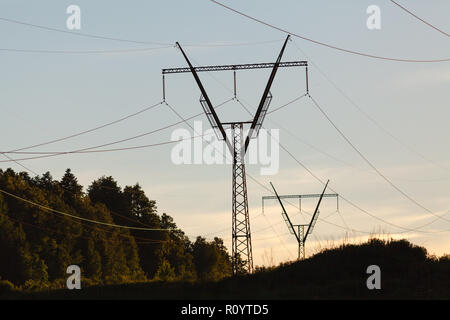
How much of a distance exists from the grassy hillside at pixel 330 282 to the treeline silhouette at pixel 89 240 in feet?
110

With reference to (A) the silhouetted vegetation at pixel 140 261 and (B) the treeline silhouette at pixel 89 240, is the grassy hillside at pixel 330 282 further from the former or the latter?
(B) the treeline silhouette at pixel 89 240

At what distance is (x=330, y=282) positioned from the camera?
38.1 m

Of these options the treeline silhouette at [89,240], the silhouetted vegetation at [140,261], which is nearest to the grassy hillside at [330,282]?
the silhouetted vegetation at [140,261]

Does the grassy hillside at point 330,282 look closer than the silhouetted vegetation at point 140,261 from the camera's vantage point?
Yes

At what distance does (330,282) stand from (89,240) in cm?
8995

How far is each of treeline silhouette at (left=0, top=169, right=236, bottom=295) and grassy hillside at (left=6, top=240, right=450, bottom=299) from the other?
A: 33.6 m

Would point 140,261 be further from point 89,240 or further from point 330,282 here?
point 330,282

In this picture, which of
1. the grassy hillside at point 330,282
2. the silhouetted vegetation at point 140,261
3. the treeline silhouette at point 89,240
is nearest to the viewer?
the grassy hillside at point 330,282

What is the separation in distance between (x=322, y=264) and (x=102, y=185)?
119700 millimetres

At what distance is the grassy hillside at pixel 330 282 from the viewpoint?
111 ft

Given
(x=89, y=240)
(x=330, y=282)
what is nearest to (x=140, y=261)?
(x=89, y=240)
